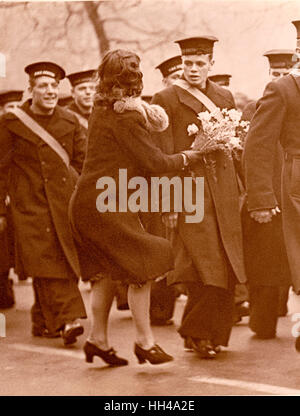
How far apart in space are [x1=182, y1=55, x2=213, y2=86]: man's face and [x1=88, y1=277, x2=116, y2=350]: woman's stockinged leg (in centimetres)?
155

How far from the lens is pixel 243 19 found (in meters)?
8.96

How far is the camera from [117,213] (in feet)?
22.3

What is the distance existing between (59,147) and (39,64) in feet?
2.08

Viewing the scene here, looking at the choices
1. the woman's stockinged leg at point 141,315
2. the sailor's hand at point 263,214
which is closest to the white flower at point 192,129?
the sailor's hand at point 263,214

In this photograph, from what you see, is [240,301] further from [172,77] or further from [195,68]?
[195,68]

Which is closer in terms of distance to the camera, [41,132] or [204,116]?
[204,116]

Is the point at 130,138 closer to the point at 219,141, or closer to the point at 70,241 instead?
the point at 219,141

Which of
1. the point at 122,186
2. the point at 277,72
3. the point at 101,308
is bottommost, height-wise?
the point at 101,308

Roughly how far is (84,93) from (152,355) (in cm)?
372

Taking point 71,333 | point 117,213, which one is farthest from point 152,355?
point 71,333

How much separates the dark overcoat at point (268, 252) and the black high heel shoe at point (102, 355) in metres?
1.37
